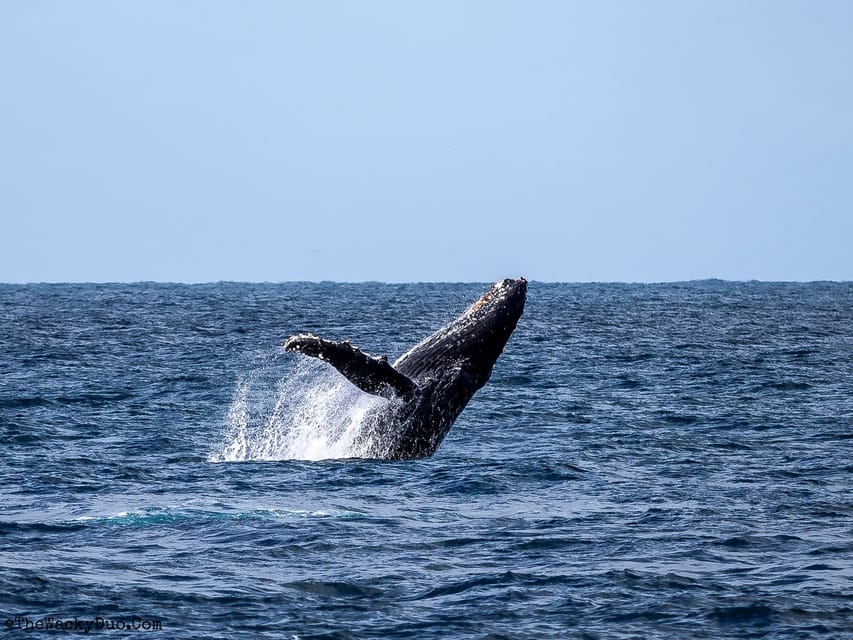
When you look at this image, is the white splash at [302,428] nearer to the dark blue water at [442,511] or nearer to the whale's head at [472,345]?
the dark blue water at [442,511]

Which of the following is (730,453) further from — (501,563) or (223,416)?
(223,416)

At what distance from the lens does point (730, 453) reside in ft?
65.5

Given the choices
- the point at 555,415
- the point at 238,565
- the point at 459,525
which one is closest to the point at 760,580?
the point at 459,525

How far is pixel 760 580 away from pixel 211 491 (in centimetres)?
710

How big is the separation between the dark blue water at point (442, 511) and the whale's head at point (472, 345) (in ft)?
4.16

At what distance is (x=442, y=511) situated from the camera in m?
15.2

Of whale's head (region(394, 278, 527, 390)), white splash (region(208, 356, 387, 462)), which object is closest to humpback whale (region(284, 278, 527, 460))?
whale's head (region(394, 278, 527, 390))

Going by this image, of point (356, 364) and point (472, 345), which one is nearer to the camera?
point (356, 364)

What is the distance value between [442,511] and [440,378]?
277 cm

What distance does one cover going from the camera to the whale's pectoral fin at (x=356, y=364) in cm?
1489

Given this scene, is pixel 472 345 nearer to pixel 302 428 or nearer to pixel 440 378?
pixel 440 378

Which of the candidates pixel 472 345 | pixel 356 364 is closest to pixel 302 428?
pixel 472 345

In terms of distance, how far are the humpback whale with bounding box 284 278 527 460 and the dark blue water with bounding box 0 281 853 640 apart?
0.35m

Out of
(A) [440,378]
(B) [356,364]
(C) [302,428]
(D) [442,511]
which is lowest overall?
(D) [442,511]
